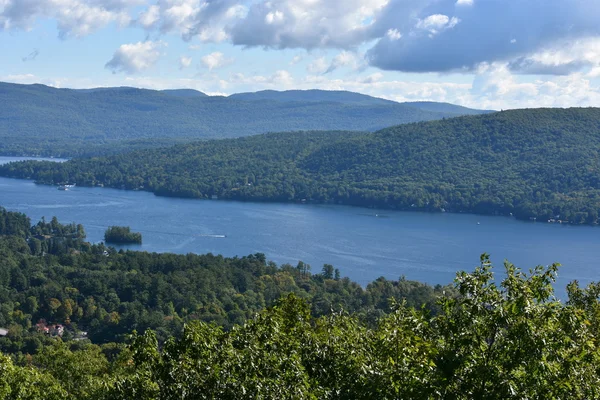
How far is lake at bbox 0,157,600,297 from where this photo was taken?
52031 mm

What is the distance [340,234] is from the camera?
210 feet

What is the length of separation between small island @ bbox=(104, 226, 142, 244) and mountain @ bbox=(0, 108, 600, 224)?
3308 cm

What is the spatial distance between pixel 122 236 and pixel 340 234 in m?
17.9

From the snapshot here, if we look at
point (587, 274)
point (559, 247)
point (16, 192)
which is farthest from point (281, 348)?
point (16, 192)

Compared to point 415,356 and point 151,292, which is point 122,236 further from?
point 415,356

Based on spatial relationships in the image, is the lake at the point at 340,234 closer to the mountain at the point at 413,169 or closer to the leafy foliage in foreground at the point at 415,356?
the mountain at the point at 413,169

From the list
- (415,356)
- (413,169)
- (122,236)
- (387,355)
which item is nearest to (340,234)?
(122,236)

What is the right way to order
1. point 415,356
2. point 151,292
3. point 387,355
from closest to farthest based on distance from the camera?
point 415,356
point 387,355
point 151,292

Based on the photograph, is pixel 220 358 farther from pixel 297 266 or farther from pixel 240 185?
pixel 240 185

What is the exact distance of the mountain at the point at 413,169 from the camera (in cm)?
8312

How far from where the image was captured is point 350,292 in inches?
1594

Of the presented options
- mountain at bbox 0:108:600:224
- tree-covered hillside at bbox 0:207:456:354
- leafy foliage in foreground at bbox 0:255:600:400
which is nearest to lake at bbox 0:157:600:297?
mountain at bbox 0:108:600:224

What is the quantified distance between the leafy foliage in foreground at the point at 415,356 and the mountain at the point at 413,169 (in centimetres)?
6946

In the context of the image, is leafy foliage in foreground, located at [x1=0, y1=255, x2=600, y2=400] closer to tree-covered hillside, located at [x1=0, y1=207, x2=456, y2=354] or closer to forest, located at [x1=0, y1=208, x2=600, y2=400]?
forest, located at [x1=0, y1=208, x2=600, y2=400]
